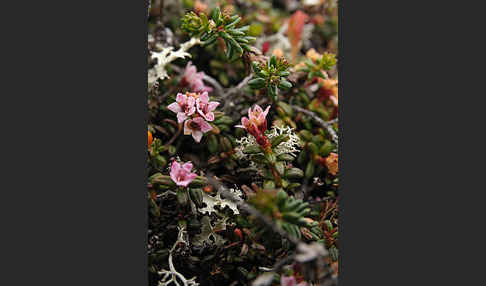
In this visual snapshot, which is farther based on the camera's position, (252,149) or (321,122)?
(321,122)

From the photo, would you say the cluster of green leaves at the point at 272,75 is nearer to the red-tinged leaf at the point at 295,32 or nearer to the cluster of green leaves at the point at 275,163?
the cluster of green leaves at the point at 275,163

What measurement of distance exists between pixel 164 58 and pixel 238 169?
31.7 inches

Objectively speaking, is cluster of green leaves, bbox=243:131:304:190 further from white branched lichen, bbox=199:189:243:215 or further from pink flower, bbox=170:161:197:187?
pink flower, bbox=170:161:197:187

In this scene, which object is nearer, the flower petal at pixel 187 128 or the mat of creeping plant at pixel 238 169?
the mat of creeping plant at pixel 238 169

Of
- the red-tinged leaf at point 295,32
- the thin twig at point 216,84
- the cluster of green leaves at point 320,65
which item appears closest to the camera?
the cluster of green leaves at point 320,65

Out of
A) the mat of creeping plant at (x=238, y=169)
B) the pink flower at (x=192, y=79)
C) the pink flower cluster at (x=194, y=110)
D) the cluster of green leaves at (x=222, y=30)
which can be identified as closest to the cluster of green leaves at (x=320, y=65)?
the mat of creeping plant at (x=238, y=169)

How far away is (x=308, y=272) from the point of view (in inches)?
69.7

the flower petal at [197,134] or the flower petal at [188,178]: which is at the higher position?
the flower petal at [197,134]

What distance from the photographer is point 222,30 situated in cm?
226

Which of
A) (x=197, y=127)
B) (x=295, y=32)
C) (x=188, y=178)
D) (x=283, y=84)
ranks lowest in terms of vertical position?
(x=188, y=178)

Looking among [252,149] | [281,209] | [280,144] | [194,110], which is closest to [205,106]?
[194,110]

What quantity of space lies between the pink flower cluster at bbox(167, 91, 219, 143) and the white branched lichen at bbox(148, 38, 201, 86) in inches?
16.8

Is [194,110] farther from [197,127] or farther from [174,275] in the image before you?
[174,275]

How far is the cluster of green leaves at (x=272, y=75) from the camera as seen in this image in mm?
2242
